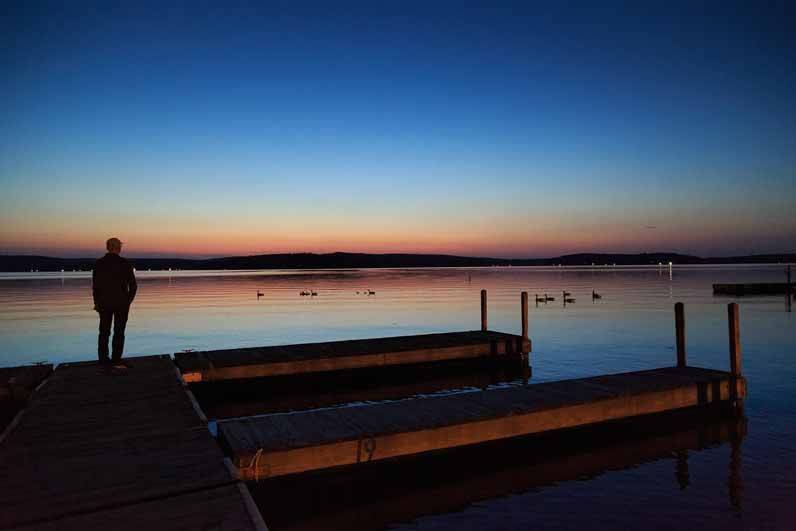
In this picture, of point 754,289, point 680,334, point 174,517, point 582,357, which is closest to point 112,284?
point 174,517

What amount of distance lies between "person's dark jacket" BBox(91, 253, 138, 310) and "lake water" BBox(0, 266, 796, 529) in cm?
625

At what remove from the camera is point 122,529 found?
17.0 ft

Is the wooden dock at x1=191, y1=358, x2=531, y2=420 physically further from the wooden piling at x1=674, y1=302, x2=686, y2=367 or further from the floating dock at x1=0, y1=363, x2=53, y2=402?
the wooden piling at x1=674, y1=302, x2=686, y2=367

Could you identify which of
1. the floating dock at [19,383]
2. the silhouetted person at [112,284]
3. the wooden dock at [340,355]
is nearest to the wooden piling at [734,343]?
the wooden dock at [340,355]

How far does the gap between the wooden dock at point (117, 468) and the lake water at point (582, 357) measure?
2074 mm

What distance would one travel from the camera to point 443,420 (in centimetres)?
921

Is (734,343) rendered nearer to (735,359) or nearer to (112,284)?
(735,359)

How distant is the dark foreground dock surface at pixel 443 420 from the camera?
7.87m

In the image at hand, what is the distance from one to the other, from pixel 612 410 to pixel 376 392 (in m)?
7.96

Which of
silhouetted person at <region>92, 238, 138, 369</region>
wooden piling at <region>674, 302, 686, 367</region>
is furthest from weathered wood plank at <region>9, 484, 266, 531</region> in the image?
wooden piling at <region>674, 302, 686, 367</region>

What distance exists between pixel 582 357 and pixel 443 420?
14.8 m

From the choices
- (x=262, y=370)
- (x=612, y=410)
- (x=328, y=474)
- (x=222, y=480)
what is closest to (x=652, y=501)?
(x=612, y=410)

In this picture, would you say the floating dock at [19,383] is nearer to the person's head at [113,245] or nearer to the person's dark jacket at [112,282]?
the person's dark jacket at [112,282]

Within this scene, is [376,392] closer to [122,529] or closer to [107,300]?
[107,300]
